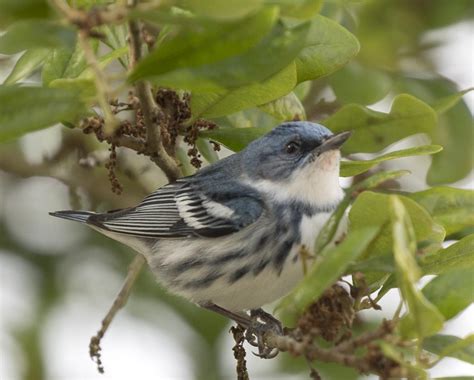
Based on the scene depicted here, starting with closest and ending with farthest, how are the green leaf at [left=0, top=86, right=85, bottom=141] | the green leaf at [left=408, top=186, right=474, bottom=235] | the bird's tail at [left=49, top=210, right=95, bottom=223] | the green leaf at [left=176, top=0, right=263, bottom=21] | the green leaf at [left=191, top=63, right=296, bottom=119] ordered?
the green leaf at [left=176, top=0, right=263, bottom=21] < the green leaf at [left=0, top=86, right=85, bottom=141] < the green leaf at [left=408, top=186, right=474, bottom=235] < the green leaf at [left=191, top=63, right=296, bottom=119] < the bird's tail at [left=49, top=210, right=95, bottom=223]

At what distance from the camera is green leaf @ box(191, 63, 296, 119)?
247 centimetres

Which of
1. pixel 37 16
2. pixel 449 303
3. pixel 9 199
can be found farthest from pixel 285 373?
pixel 37 16

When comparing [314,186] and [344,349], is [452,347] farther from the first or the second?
[314,186]

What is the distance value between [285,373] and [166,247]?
923 mm

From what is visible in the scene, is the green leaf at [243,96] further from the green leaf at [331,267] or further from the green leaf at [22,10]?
the green leaf at [22,10]

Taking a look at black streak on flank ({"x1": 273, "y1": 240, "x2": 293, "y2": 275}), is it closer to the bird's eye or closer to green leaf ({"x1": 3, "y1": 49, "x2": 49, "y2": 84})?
the bird's eye

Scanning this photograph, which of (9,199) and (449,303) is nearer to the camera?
(449,303)

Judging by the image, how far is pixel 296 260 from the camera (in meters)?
2.88

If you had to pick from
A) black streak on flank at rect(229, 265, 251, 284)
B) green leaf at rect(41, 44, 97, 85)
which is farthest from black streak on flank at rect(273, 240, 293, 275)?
green leaf at rect(41, 44, 97, 85)

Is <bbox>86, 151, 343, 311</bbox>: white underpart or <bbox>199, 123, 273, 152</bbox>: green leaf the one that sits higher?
<bbox>199, 123, 273, 152</bbox>: green leaf

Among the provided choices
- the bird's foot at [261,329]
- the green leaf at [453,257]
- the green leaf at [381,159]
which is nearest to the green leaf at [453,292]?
the green leaf at [453,257]

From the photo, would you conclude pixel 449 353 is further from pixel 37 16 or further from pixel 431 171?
pixel 431 171

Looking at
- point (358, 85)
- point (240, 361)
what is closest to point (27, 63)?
point (240, 361)

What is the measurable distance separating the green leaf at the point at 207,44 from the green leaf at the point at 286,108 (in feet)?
3.52
